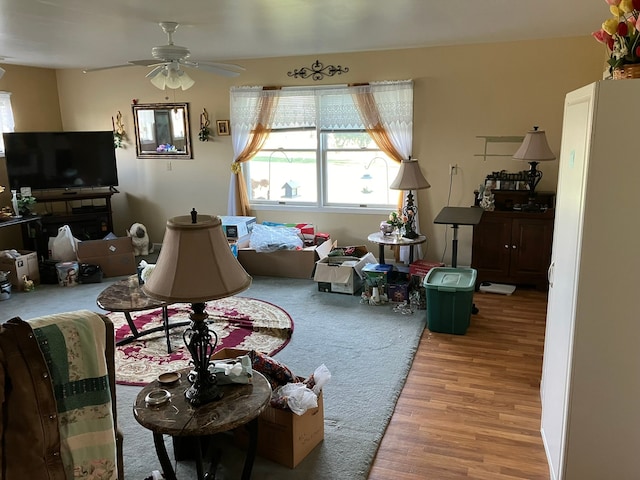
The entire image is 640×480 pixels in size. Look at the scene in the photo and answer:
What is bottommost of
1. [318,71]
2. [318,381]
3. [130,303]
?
[318,381]

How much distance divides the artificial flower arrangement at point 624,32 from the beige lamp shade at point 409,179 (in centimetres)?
279

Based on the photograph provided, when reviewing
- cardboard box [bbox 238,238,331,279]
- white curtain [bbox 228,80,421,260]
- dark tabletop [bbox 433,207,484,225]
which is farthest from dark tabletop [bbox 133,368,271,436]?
white curtain [bbox 228,80,421,260]

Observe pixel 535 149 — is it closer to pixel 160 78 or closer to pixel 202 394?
pixel 160 78

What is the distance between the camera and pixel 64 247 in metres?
5.84

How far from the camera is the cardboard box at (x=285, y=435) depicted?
2512 millimetres

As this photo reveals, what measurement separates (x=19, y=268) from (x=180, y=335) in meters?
2.41

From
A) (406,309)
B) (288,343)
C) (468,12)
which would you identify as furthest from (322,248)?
(468,12)

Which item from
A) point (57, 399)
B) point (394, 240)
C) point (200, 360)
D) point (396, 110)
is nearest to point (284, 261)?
point (394, 240)

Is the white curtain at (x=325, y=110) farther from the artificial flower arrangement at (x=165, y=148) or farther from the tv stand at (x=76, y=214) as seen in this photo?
the tv stand at (x=76, y=214)

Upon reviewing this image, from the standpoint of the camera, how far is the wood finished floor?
8.36ft

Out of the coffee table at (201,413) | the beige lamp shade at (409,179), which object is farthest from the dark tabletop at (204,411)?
the beige lamp shade at (409,179)

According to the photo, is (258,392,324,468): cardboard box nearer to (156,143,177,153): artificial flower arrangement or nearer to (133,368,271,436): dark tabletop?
(133,368,271,436): dark tabletop

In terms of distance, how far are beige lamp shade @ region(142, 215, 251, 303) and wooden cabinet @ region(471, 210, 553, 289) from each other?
12.0ft

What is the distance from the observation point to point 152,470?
2.54m
